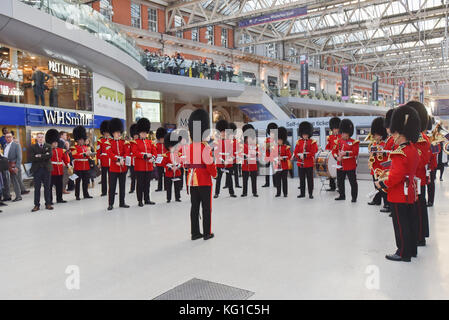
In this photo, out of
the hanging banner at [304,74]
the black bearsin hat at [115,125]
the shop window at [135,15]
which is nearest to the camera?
the black bearsin hat at [115,125]

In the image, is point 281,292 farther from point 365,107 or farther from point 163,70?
point 365,107

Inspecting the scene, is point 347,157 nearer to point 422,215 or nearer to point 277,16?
point 422,215

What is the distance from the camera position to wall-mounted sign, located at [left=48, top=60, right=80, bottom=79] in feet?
37.2

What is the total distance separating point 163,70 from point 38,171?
10031mm

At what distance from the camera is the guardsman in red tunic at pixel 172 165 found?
8.14 m

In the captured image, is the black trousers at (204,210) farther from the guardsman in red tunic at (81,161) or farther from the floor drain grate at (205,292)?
the guardsman in red tunic at (81,161)

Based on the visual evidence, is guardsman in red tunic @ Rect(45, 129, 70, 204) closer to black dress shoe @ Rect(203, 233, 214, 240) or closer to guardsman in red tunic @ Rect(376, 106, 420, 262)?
black dress shoe @ Rect(203, 233, 214, 240)

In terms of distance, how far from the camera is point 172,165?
27.1 ft

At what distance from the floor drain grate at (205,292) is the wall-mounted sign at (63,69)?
33.6 ft

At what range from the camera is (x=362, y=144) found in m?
11.4

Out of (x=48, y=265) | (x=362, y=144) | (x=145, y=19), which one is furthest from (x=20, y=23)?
(x=145, y=19)

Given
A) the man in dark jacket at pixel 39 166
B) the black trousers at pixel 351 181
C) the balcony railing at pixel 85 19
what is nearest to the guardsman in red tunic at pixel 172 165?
the man in dark jacket at pixel 39 166

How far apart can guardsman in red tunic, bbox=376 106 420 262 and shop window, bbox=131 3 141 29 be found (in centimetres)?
1994

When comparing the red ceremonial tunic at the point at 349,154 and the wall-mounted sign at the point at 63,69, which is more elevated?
the wall-mounted sign at the point at 63,69
